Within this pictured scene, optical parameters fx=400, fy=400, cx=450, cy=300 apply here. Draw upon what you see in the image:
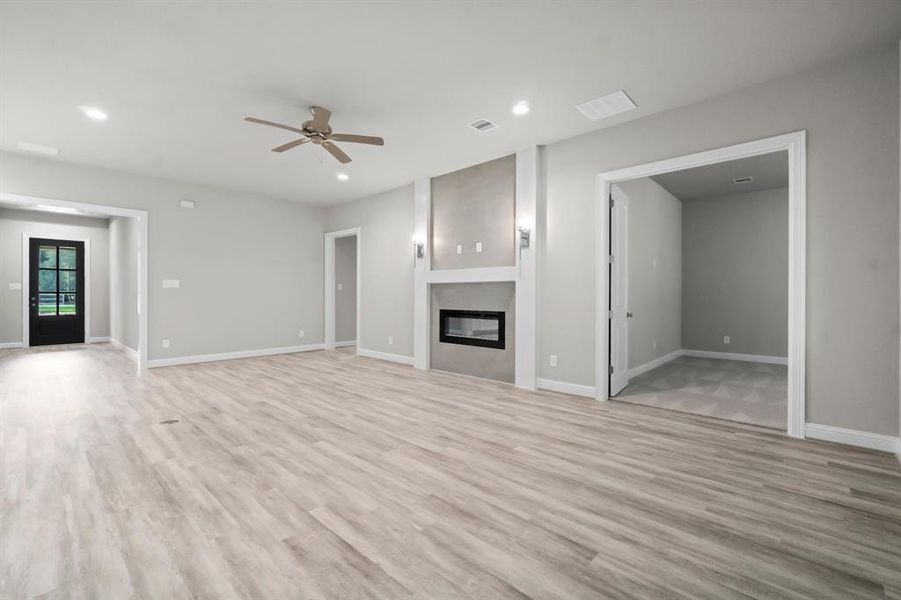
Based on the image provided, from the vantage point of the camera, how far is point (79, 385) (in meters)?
5.01

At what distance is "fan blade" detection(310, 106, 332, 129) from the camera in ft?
11.8

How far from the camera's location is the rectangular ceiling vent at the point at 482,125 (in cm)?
414

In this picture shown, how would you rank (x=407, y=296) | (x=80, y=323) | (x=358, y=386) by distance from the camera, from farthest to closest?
(x=80, y=323)
(x=407, y=296)
(x=358, y=386)

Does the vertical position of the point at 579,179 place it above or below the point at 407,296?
above

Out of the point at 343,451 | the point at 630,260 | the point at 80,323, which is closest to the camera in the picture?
the point at 343,451

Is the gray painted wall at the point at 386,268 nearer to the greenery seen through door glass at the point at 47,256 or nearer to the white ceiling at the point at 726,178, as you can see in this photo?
the white ceiling at the point at 726,178

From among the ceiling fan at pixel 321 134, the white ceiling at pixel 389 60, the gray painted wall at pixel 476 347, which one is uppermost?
the white ceiling at pixel 389 60

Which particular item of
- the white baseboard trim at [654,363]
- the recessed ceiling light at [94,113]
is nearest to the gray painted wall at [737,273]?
the white baseboard trim at [654,363]

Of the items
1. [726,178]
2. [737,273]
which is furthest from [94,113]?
[737,273]

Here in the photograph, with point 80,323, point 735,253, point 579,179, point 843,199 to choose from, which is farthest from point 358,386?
point 80,323

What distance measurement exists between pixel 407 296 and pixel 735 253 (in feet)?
19.3

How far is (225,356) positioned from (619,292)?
637 centimetres

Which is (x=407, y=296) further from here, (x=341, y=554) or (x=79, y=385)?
(x=341, y=554)

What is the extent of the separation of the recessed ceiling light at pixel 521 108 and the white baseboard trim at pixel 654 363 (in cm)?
361
